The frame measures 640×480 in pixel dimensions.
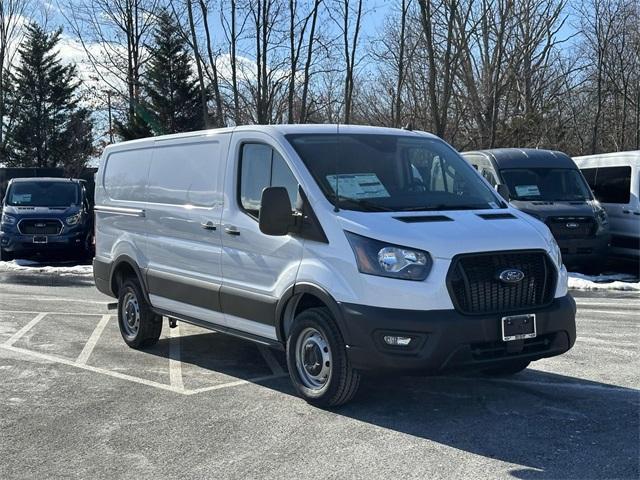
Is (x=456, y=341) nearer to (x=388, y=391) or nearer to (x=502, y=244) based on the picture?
(x=502, y=244)

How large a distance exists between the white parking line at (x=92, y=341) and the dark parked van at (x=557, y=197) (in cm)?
736

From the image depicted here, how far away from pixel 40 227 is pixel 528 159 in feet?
34.1

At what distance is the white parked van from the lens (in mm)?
14477

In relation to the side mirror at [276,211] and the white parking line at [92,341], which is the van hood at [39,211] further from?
the side mirror at [276,211]

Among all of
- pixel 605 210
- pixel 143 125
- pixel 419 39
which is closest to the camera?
pixel 605 210

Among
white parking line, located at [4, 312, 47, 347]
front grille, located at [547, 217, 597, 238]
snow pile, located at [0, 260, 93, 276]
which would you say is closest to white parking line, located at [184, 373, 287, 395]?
white parking line, located at [4, 312, 47, 347]

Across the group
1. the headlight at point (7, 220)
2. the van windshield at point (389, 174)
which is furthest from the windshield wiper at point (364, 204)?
the headlight at point (7, 220)

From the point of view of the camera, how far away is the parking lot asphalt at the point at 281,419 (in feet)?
15.5

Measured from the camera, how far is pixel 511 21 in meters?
25.1

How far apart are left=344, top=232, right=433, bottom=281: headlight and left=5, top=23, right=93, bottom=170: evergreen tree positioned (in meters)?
40.4

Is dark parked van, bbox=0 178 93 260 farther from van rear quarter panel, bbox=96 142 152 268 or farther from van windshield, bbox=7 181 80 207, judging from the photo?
van rear quarter panel, bbox=96 142 152 268

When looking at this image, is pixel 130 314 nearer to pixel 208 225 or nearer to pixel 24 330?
pixel 24 330

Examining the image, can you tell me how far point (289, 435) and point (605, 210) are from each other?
11.5 m

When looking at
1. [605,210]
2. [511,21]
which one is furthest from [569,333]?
[511,21]
